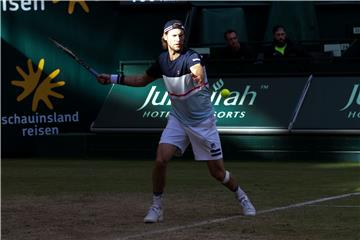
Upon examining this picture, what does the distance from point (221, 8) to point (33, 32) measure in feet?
12.4

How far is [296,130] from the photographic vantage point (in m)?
16.3

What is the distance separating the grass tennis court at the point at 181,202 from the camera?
880 cm

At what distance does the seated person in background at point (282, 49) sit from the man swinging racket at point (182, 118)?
7481mm

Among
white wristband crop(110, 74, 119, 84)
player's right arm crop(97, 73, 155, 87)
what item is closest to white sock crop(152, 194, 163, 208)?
player's right arm crop(97, 73, 155, 87)

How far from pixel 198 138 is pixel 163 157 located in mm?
409

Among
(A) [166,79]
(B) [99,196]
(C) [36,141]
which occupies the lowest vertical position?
(C) [36,141]

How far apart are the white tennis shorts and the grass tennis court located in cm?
62

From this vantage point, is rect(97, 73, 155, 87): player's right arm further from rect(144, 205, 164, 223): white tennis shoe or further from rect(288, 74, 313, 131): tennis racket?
rect(288, 74, 313, 131): tennis racket

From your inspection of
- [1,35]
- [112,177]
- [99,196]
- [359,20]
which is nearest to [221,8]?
[359,20]

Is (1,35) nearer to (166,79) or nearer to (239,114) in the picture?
(239,114)

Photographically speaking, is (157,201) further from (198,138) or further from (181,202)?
(181,202)

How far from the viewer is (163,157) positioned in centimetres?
955

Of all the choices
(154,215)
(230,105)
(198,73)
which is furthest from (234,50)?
(154,215)

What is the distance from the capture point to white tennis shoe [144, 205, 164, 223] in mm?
9367
